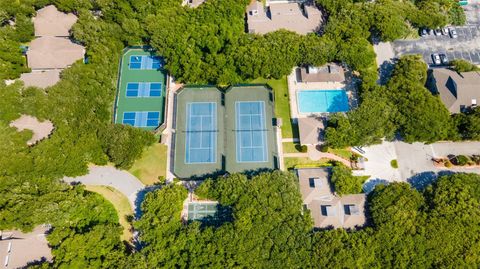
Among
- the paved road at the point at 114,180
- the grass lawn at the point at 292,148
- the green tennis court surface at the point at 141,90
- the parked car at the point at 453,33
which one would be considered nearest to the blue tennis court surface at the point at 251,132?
the grass lawn at the point at 292,148

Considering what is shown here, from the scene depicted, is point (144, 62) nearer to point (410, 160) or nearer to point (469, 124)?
point (410, 160)

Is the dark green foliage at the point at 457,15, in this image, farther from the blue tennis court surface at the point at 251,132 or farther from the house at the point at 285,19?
the blue tennis court surface at the point at 251,132

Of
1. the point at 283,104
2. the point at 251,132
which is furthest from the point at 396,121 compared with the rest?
the point at 251,132

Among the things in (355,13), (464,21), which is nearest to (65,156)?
(355,13)

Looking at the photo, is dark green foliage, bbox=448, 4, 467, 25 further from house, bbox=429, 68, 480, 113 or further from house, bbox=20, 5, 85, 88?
house, bbox=20, 5, 85, 88

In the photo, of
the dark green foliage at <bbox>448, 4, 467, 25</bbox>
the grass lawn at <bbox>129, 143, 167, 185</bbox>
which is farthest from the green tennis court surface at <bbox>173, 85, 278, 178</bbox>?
the dark green foliage at <bbox>448, 4, 467, 25</bbox>

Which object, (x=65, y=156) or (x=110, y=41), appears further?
(x=110, y=41)

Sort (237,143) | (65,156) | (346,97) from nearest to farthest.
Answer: (65,156) → (237,143) → (346,97)

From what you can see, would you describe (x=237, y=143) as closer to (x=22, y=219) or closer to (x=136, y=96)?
(x=136, y=96)
